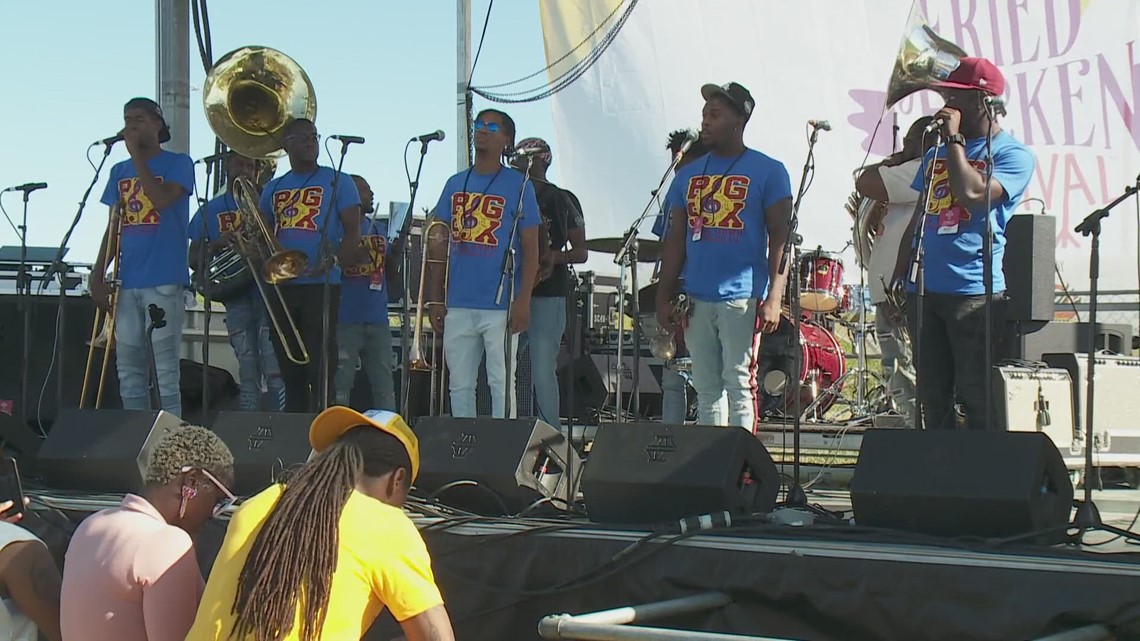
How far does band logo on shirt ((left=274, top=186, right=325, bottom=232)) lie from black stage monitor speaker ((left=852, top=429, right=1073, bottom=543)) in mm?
3228

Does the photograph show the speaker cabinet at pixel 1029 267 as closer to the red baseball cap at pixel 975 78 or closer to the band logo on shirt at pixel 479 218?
the red baseball cap at pixel 975 78

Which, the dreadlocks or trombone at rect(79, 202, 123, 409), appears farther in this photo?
trombone at rect(79, 202, 123, 409)

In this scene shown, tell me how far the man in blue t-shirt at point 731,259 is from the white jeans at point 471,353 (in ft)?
3.03

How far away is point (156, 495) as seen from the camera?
123 inches

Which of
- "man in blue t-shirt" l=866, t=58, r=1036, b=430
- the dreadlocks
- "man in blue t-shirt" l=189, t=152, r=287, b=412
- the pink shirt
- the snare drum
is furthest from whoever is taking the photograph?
the snare drum

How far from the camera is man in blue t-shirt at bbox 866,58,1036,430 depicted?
14.8 feet

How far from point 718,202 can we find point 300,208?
2204 millimetres

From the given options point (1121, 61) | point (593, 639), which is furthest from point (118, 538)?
point (1121, 61)

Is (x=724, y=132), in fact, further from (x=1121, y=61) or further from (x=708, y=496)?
(x=1121, y=61)

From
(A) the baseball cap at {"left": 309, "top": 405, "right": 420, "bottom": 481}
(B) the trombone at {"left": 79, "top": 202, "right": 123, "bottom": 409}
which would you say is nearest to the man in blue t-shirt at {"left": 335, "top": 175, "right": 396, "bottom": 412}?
(B) the trombone at {"left": 79, "top": 202, "right": 123, "bottom": 409}

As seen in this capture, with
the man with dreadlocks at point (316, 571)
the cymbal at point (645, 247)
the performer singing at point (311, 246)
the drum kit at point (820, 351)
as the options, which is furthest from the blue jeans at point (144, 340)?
A: the man with dreadlocks at point (316, 571)

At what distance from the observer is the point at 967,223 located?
4.57m

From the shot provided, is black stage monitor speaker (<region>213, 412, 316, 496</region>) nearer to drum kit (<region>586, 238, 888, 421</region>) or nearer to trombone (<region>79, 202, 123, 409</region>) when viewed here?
trombone (<region>79, 202, 123, 409</region>)

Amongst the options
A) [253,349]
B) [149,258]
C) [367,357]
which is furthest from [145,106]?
[367,357]
